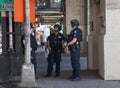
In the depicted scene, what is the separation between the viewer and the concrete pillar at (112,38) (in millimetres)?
12742

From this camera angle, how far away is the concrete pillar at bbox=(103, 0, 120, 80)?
41.8 feet

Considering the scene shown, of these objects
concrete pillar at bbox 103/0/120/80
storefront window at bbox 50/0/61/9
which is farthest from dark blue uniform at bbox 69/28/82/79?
storefront window at bbox 50/0/61/9

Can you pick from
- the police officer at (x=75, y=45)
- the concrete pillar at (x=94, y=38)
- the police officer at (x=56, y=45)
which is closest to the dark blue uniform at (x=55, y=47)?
the police officer at (x=56, y=45)

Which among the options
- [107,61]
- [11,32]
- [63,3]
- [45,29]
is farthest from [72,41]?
[45,29]

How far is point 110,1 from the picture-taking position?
12766 millimetres

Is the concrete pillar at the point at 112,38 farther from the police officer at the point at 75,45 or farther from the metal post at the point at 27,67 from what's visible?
the metal post at the point at 27,67

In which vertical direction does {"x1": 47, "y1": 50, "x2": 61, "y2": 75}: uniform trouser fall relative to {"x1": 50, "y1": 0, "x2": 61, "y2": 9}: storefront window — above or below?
below

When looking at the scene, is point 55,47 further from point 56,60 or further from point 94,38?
point 94,38

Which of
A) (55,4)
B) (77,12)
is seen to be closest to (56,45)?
(77,12)

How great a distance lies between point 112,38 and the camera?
12.8 meters

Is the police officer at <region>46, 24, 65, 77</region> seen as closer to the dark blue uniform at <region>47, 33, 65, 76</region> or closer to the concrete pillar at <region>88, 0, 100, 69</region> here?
the dark blue uniform at <region>47, 33, 65, 76</region>

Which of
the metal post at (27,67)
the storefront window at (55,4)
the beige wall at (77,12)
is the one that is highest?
the storefront window at (55,4)

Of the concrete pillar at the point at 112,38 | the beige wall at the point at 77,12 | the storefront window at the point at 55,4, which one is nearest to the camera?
the concrete pillar at the point at 112,38

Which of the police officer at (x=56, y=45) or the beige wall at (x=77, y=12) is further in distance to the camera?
the beige wall at (x=77, y=12)
